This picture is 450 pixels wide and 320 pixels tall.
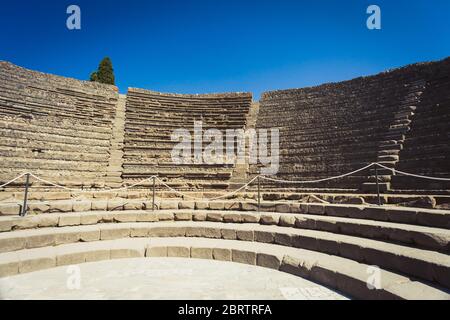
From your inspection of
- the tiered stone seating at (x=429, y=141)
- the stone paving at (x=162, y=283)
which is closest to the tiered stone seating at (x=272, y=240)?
the stone paving at (x=162, y=283)

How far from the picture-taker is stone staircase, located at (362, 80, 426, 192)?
28.5 feet

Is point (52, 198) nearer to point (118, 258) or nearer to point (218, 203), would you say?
point (118, 258)

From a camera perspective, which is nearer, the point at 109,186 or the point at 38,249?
the point at 38,249

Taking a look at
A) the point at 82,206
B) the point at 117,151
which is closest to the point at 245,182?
the point at 117,151

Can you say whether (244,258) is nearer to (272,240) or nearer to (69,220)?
(272,240)

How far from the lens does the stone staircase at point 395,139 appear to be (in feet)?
28.5

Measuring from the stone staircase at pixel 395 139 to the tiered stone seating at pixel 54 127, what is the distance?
9515mm

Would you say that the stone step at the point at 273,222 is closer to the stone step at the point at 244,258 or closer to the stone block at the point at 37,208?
the stone block at the point at 37,208

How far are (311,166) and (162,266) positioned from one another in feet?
25.9

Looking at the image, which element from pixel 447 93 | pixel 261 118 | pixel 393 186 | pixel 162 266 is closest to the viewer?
pixel 162 266

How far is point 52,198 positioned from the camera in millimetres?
7715

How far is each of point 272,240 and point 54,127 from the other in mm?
11416

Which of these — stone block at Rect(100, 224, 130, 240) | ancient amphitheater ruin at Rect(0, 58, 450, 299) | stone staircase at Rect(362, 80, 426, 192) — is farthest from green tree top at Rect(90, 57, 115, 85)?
stone staircase at Rect(362, 80, 426, 192)

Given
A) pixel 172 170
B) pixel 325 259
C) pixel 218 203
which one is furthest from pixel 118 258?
pixel 172 170
